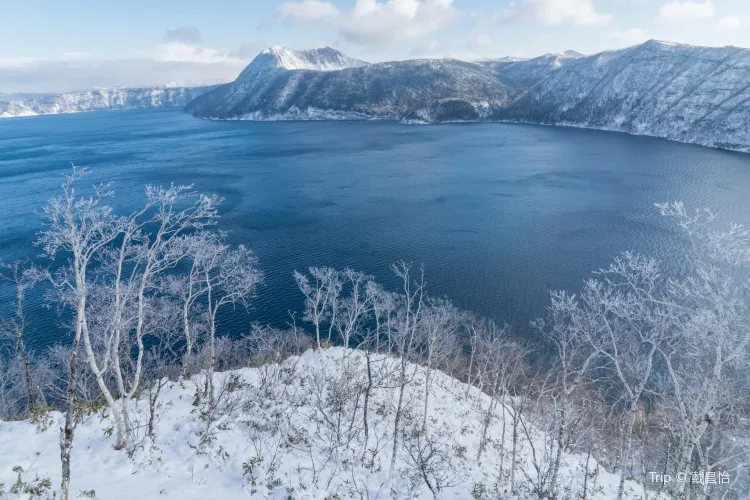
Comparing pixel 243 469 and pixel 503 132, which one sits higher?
pixel 503 132

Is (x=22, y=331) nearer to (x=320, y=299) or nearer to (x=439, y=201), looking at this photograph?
(x=320, y=299)

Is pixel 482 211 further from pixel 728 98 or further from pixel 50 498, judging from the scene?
pixel 728 98

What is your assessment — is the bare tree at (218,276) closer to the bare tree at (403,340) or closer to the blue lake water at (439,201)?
the bare tree at (403,340)

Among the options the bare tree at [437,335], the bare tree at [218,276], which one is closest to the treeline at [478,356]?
the bare tree at [218,276]

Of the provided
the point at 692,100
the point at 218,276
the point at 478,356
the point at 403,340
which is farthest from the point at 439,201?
the point at 692,100

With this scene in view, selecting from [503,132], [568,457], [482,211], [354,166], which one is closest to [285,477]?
[568,457]

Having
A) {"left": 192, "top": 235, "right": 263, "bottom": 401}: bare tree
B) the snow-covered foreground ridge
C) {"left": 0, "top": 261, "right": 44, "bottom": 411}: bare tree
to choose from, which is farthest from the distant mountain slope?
{"left": 0, "top": 261, "right": 44, "bottom": 411}: bare tree
